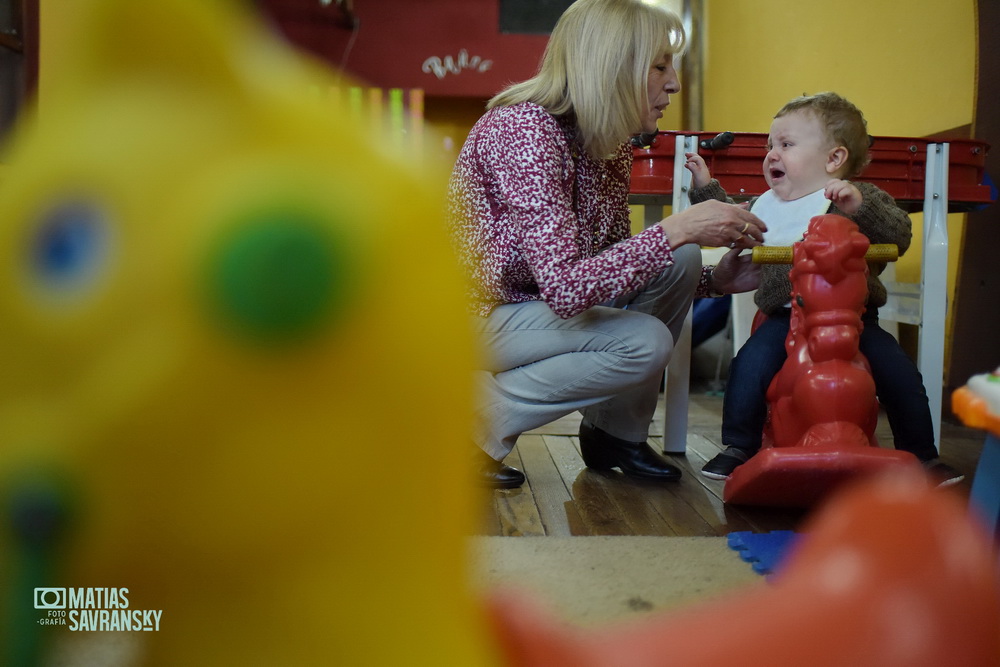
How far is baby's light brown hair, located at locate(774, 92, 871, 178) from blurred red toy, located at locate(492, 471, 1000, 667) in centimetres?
150

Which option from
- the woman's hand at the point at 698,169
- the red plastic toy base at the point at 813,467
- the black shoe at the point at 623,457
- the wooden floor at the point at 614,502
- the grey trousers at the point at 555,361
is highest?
the woman's hand at the point at 698,169

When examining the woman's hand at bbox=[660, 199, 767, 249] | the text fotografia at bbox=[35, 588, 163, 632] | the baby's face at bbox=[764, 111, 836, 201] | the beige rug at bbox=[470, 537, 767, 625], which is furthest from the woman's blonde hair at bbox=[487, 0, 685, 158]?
the text fotografia at bbox=[35, 588, 163, 632]

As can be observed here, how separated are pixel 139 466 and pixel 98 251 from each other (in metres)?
0.08

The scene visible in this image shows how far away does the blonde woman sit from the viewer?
131 centimetres

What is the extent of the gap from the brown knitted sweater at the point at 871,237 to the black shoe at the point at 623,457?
37cm

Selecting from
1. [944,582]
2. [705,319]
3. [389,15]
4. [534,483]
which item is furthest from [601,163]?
[389,15]

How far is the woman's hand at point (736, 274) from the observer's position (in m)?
1.57

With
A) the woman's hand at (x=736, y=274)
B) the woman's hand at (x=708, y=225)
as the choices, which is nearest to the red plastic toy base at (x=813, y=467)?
the woman's hand at (x=708, y=225)

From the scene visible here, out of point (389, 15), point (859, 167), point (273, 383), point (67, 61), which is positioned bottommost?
point (273, 383)

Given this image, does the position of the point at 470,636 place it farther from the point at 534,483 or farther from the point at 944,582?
the point at 534,483

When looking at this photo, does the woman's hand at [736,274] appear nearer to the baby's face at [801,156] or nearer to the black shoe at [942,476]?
the baby's face at [801,156]

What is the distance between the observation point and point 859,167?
5.83 feet

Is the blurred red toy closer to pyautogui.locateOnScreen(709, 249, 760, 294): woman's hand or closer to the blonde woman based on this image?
the blonde woman

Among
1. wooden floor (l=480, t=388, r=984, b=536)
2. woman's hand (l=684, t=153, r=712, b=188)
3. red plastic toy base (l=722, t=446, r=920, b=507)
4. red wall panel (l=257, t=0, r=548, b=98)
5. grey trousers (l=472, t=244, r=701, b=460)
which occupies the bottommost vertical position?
wooden floor (l=480, t=388, r=984, b=536)
